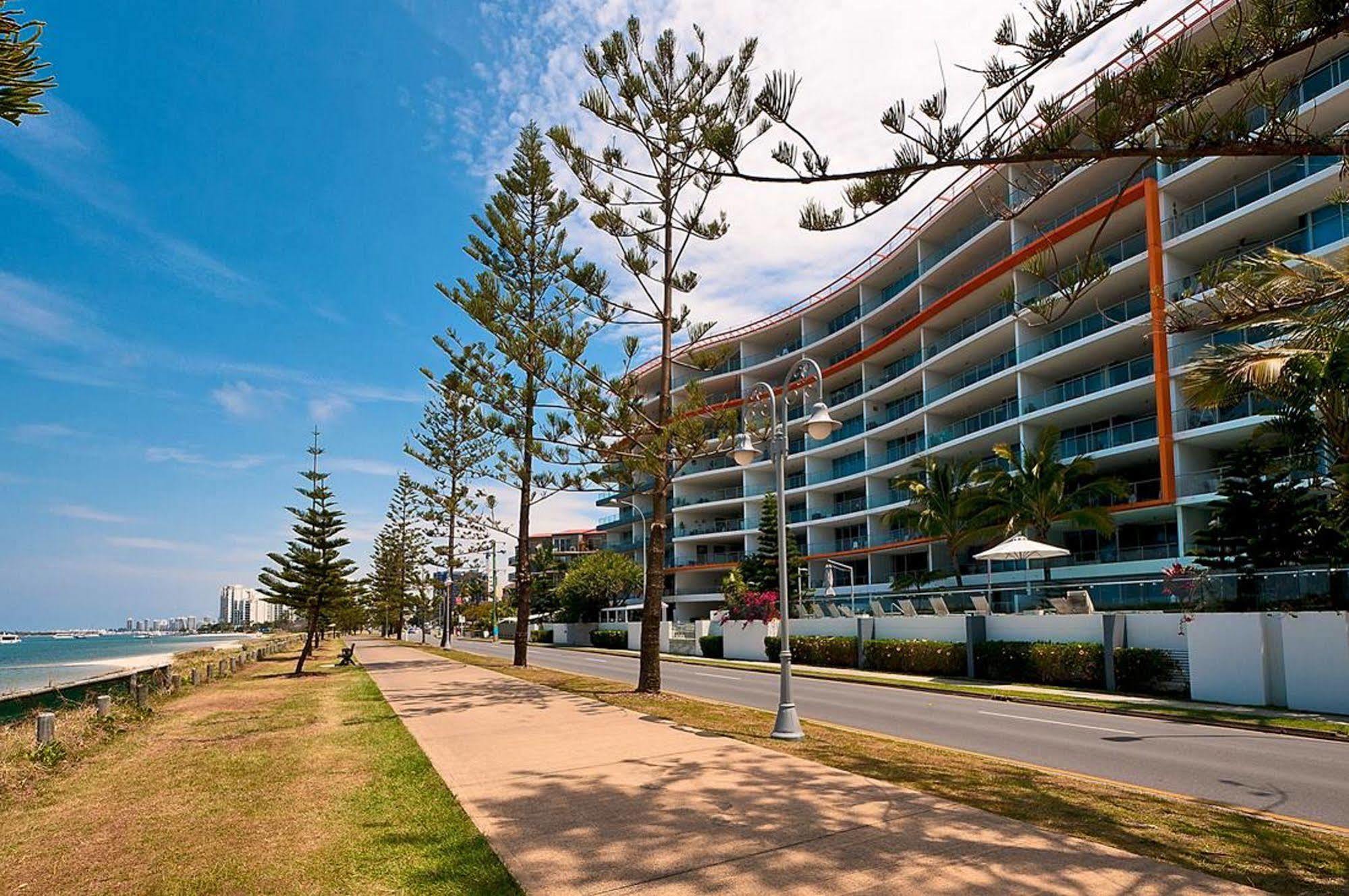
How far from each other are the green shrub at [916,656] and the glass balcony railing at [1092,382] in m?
14.5

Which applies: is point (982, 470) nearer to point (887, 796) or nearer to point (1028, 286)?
point (1028, 286)

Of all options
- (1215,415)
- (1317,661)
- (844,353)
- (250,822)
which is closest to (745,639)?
(1215,415)

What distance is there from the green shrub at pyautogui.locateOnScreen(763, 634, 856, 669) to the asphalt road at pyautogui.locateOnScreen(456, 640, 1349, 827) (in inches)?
329

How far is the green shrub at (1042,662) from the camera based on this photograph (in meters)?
20.3

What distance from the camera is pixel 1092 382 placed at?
34.4 meters

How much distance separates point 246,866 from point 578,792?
274cm

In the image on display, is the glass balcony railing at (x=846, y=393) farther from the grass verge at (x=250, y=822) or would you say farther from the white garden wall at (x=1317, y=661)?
the grass verge at (x=250, y=822)

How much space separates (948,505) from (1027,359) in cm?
733

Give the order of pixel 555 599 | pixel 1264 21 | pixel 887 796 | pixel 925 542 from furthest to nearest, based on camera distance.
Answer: pixel 555 599, pixel 925 542, pixel 887 796, pixel 1264 21

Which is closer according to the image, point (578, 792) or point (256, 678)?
point (578, 792)

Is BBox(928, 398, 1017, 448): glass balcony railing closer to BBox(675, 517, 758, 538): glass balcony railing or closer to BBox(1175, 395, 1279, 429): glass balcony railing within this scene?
BBox(1175, 395, 1279, 429): glass balcony railing

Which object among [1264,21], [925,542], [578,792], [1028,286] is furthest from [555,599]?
[1264,21]

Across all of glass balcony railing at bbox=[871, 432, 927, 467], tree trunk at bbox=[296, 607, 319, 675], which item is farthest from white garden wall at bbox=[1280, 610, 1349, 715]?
glass balcony railing at bbox=[871, 432, 927, 467]

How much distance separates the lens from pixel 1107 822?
20.9ft
